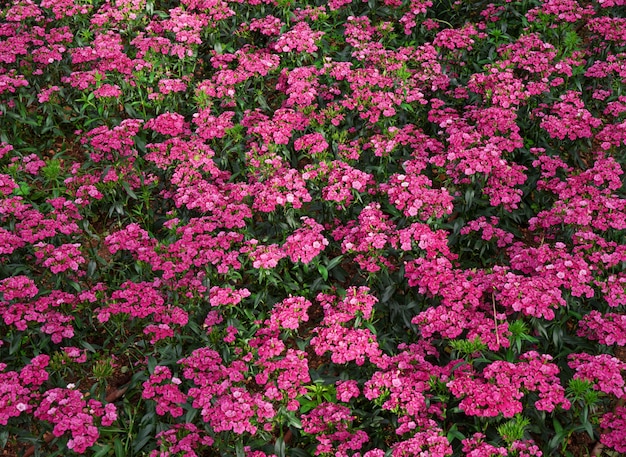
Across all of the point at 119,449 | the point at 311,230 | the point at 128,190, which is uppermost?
the point at 311,230

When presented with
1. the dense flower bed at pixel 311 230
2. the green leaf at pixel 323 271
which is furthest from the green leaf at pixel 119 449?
the green leaf at pixel 323 271

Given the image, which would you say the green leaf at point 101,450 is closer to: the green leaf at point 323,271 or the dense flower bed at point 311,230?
the dense flower bed at point 311,230

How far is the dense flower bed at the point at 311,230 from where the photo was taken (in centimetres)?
556

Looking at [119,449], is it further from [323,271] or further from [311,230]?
[311,230]

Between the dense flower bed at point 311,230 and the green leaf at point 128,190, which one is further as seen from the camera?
the green leaf at point 128,190

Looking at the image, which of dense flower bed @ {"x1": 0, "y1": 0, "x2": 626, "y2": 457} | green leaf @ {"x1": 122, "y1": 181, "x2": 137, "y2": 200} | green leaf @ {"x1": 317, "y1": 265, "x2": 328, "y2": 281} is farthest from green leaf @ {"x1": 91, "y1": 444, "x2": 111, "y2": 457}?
green leaf @ {"x1": 122, "y1": 181, "x2": 137, "y2": 200}

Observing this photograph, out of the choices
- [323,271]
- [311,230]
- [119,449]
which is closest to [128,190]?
[311,230]

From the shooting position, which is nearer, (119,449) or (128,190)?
(119,449)

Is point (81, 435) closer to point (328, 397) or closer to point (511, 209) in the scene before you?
point (328, 397)

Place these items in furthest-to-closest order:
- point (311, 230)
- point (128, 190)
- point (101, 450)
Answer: point (128, 190) < point (311, 230) < point (101, 450)

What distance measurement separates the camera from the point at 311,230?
22.1 ft

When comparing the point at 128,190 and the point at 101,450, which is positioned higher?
the point at 128,190

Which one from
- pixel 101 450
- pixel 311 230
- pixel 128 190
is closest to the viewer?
pixel 101 450

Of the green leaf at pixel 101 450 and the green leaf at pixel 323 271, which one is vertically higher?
the green leaf at pixel 323 271
